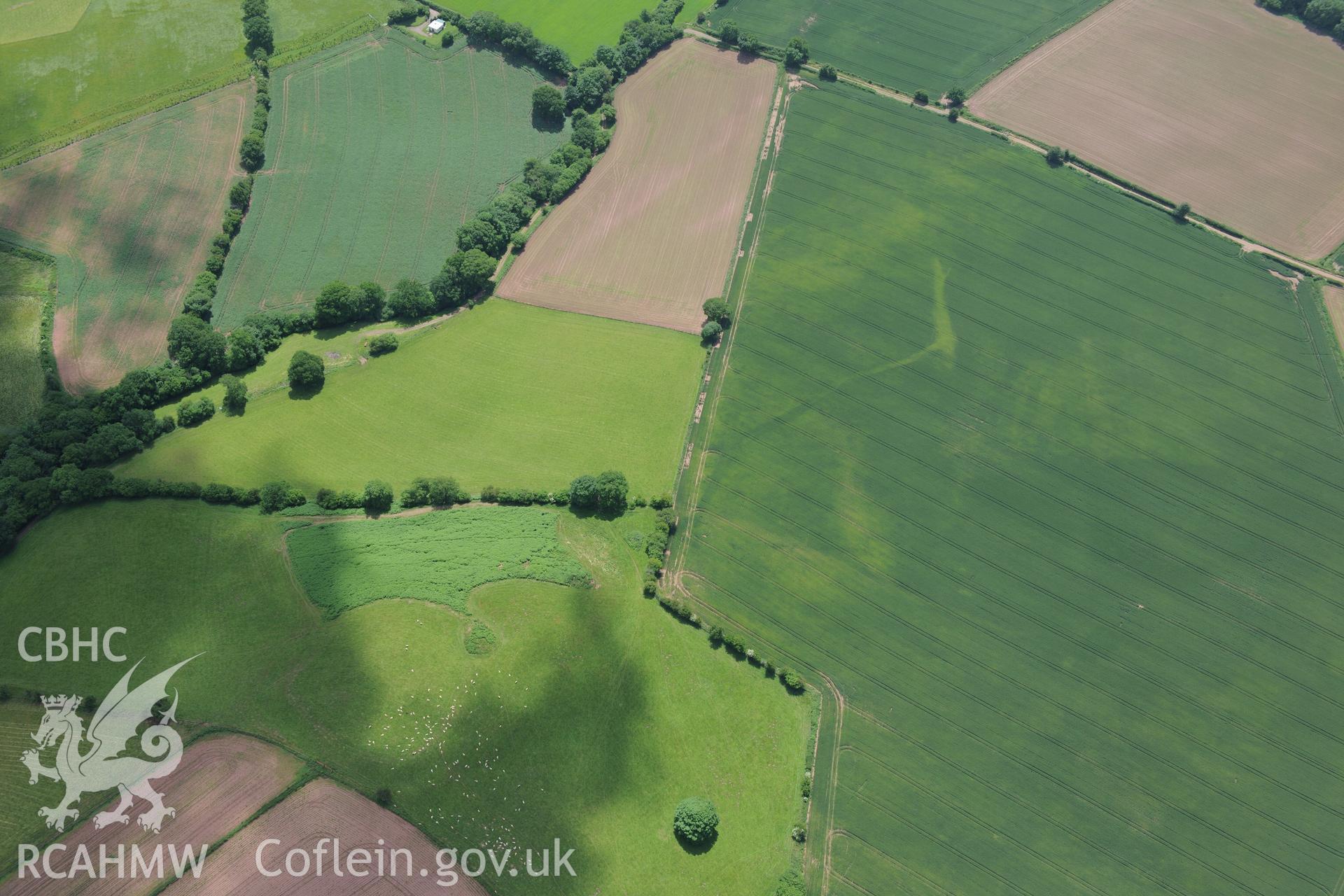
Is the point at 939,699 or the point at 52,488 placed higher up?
the point at 939,699

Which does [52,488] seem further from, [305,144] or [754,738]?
[754,738]

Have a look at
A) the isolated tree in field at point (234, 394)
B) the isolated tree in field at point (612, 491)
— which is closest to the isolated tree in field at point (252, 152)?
the isolated tree in field at point (234, 394)

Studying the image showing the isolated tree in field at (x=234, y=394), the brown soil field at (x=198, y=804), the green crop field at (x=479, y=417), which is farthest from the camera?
the isolated tree in field at (x=234, y=394)

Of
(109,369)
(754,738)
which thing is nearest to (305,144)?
(109,369)

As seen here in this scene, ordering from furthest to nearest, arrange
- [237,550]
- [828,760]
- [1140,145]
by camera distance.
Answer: [1140,145], [237,550], [828,760]

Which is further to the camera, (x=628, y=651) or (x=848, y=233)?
(x=848, y=233)

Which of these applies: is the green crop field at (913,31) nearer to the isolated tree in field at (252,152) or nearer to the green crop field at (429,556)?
the isolated tree in field at (252,152)

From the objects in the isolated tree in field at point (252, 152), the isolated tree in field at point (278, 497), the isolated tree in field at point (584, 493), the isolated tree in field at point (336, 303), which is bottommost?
the isolated tree in field at point (278, 497)

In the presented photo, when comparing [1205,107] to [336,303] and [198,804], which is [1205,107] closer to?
[336,303]
